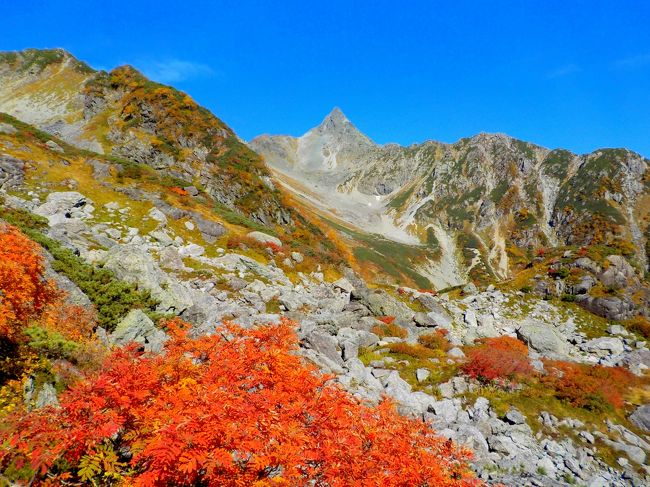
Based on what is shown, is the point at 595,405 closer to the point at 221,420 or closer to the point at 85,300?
the point at 221,420

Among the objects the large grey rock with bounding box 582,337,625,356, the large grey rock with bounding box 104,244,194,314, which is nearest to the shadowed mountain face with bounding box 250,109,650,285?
the large grey rock with bounding box 582,337,625,356

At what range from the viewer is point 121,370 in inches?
332

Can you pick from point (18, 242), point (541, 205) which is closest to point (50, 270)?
point (18, 242)

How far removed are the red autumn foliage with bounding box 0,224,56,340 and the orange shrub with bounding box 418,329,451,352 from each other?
21.7 meters

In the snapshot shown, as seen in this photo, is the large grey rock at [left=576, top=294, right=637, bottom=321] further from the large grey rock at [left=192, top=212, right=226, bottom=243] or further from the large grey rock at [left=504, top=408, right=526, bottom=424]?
the large grey rock at [left=192, top=212, right=226, bottom=243]

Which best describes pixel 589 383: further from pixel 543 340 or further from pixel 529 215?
pixel 529 215

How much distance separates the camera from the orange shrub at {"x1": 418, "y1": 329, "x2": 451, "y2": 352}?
2506 cm

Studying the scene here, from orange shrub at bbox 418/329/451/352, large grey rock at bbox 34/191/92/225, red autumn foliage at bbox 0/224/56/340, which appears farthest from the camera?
large grey rock at bbox 34/191/92/225

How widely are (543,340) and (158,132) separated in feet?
213

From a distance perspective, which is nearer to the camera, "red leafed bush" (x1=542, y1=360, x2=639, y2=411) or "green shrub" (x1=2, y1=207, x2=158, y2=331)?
"green shrub" (x1=2, y1=207, x2=158, y2=331)

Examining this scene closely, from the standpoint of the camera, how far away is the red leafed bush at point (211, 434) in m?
6.74

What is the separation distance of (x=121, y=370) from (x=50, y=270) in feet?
43.6

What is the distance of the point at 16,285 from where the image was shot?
479 inches

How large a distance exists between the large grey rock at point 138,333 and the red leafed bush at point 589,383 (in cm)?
2029
